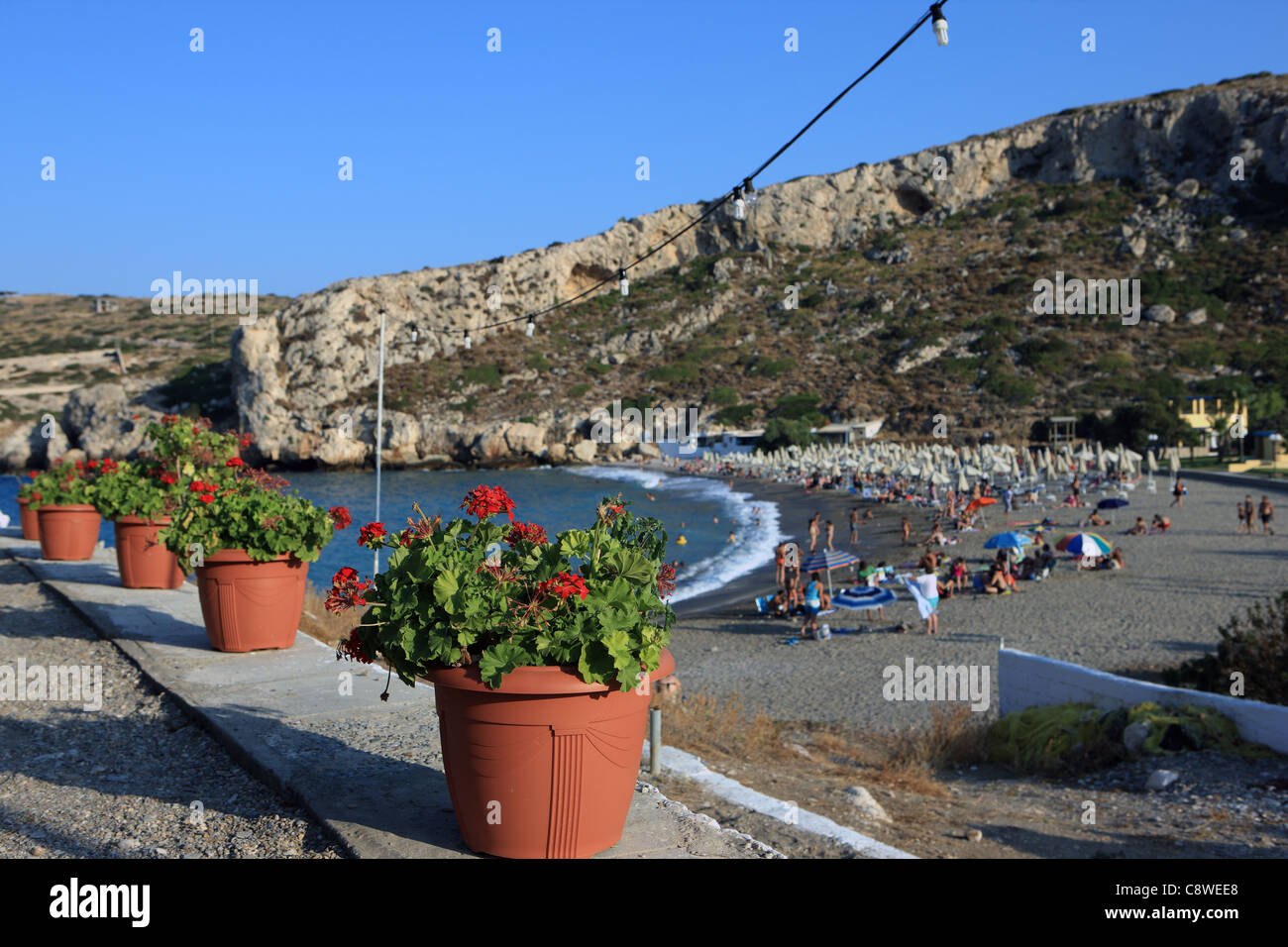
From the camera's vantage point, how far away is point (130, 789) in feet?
15.4

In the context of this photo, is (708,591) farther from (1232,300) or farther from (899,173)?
(899,173)

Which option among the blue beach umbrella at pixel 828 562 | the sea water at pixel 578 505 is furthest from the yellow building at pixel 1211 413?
the blue beach umbrella at pixel 828 562

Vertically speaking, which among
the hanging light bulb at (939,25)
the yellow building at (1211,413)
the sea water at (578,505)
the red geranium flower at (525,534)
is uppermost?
the hanging light bulb at (939,25)

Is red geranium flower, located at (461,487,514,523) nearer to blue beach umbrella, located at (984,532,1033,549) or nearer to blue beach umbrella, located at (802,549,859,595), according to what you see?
blue beach umbrella, located at (802,549,859,595)

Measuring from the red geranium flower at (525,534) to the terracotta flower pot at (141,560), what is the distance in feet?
27.6

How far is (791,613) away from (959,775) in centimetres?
1170

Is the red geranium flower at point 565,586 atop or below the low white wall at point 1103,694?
atop

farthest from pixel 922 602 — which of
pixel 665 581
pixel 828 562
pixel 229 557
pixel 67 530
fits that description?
pixel 665 581

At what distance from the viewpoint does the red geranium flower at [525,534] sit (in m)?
3.74

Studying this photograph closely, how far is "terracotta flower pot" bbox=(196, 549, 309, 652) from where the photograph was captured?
7.28 meters

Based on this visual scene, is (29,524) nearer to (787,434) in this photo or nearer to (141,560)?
(141,560)

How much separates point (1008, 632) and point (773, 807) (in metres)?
13.9

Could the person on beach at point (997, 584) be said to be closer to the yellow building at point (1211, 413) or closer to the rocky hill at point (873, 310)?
the yellow building at point (1211, 413)
